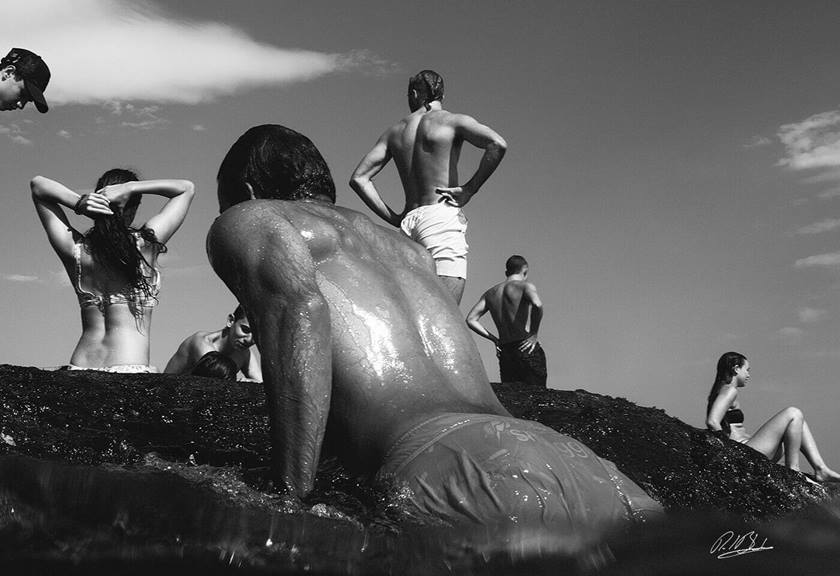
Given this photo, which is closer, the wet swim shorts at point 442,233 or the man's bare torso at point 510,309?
the wet swim shorts at point 442,233

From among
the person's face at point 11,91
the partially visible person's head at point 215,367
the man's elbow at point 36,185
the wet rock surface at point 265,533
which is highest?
the person's face at point 11,91

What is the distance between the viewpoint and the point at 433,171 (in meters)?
8.75

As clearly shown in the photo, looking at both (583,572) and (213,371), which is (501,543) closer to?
(583,572)

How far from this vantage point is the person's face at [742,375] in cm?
1085

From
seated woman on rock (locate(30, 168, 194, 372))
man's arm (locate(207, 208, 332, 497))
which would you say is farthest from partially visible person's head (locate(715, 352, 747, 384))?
man's arm (locate(207, 208, 332, 497))

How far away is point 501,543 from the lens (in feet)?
6.85

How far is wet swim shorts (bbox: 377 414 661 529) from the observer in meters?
2.46

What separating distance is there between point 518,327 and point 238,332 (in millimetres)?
4287

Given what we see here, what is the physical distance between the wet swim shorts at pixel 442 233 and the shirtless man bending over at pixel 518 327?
3.53 meters

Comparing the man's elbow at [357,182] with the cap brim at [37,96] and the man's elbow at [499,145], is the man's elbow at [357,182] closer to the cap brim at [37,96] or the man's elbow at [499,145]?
the man's elbow at [499,145]

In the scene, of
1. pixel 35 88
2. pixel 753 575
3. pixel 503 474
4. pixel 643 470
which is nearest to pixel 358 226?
pixel 503 474

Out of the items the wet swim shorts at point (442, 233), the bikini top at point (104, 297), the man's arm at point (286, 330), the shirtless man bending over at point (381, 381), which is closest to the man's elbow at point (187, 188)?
the bikini top at point (104, 297)

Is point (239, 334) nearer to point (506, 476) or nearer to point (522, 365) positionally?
point (522, 365)

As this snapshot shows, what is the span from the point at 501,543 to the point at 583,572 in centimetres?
18
